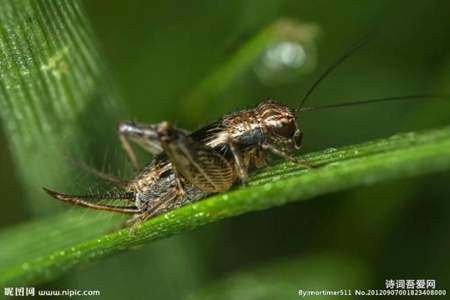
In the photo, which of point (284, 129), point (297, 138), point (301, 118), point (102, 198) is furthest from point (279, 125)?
point (301, 118)

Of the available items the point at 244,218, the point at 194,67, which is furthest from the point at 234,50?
the point at 244,218

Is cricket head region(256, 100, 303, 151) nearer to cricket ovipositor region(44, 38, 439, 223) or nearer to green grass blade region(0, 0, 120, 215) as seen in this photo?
cricket ovipositor region(44, 38, 439, 223)

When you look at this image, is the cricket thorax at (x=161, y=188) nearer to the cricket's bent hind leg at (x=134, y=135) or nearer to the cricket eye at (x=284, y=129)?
the cricket's bent hind leg at (x=134, y=135)

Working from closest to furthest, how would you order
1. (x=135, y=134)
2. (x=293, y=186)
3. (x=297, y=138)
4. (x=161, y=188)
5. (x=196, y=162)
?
(x=293, y=186)
(x=135, y=134)
(x=196, y=162)
(x=161, y=188)
(x=297, y=138)

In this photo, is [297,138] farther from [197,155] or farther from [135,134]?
[135,134]

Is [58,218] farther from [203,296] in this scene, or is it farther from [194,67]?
[194,67]

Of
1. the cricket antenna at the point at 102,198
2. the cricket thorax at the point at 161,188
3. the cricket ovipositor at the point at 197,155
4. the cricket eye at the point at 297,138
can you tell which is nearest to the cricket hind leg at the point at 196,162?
the cricket ovipositor at the point at 197,155
